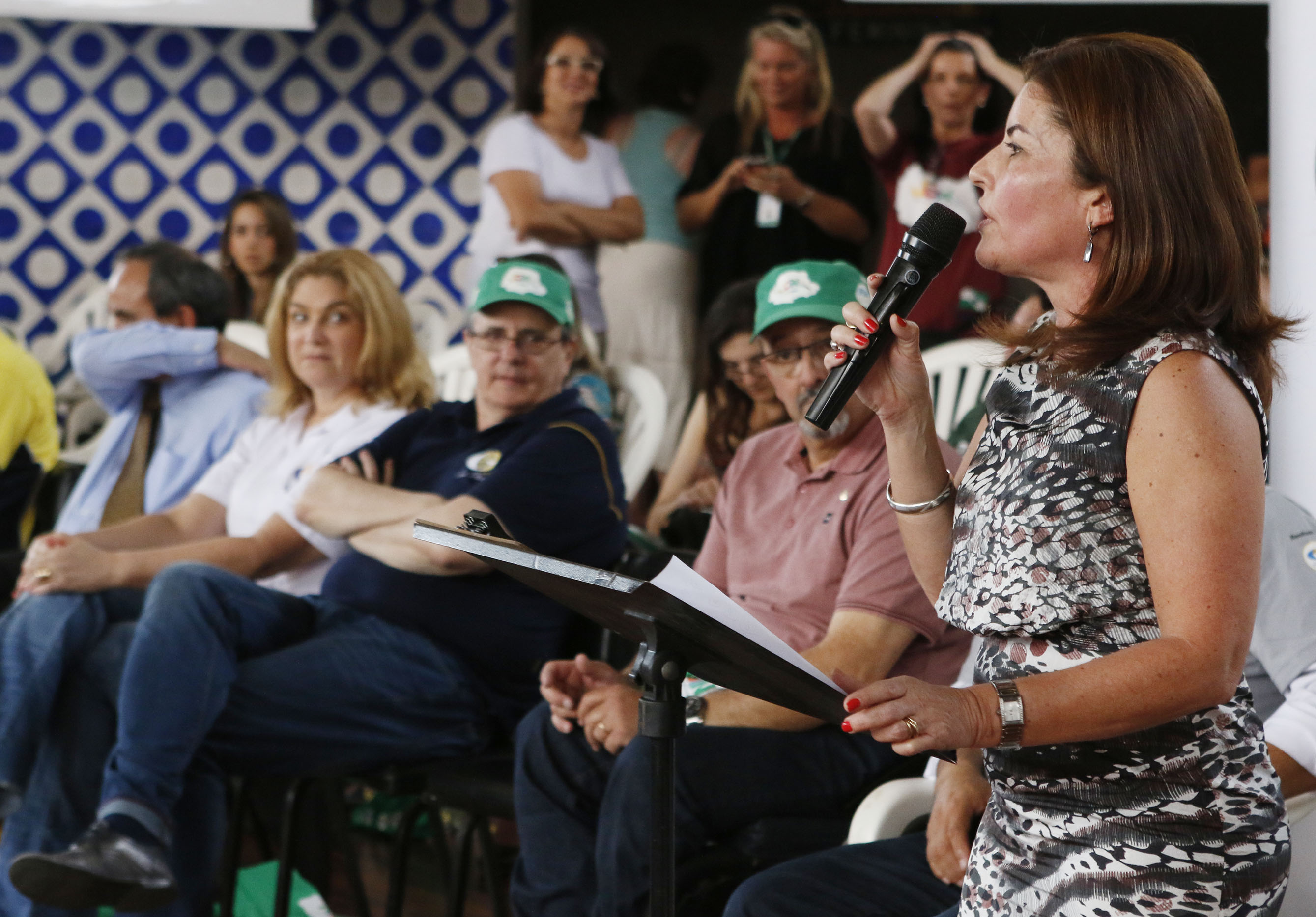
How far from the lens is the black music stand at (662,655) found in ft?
3.23

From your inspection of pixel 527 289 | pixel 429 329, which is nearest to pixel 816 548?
pixel 527 289

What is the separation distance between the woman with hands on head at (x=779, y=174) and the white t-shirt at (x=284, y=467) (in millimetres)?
1605

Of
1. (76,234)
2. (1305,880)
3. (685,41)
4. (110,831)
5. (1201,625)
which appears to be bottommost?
(110,831)

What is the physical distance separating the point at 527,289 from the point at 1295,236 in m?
1.28

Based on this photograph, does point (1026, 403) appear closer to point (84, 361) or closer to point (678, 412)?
point (84, 361)

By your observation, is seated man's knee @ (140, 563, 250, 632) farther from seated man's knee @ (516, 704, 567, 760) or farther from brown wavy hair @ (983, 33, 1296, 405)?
brown wavy hair @ (983, 33, 1296, 405)

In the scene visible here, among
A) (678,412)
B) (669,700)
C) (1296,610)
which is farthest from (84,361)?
→ (1296,610)

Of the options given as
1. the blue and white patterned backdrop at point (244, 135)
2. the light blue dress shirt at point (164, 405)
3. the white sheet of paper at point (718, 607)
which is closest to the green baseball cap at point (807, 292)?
the white sheet of paper at point (718, 607)

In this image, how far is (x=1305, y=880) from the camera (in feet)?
Answer: 4.59

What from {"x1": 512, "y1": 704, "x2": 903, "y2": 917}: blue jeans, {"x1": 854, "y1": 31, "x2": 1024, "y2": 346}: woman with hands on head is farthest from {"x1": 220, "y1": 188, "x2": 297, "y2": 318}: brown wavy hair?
{"x1": 512, "y1": 704, "x2": 903, "y2": 917}: blue jeans

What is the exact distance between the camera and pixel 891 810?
1.53 meters

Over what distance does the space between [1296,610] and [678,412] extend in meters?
2.77

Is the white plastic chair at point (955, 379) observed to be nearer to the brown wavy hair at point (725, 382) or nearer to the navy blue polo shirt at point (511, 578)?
the brown wavy hair at point (725, 382)

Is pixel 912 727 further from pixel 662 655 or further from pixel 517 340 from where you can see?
pixel 517 340
